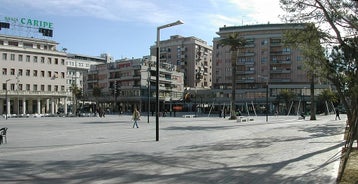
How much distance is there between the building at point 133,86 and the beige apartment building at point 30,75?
18566 millimetres

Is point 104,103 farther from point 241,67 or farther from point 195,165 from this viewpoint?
point 195,165

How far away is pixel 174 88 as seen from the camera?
435 feet

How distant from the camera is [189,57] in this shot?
144000 mm

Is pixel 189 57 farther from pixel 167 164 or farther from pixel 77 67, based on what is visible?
pixel 167 164

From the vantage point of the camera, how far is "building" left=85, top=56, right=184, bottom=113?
120125mm

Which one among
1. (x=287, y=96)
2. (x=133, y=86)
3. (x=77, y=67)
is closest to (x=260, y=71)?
(x=287, y=96)

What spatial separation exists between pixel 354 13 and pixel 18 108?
3651 inches

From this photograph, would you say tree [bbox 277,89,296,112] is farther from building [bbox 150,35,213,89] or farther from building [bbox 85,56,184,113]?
building [bbox 150,35,213,89]

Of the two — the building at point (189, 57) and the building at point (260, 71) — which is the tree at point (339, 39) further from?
the building at point (189, 57)

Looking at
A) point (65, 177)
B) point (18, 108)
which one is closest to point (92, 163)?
point (65, 177)

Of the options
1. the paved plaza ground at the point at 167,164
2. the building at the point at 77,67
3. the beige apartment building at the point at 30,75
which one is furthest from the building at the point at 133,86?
the paved plaza ground at the point at 167,164

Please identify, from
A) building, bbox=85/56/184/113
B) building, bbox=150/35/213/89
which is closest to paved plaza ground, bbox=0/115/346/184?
building, bbox=85/56/184/113

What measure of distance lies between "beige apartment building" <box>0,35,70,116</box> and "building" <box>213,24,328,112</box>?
44075mm

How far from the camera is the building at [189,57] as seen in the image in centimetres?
14275
